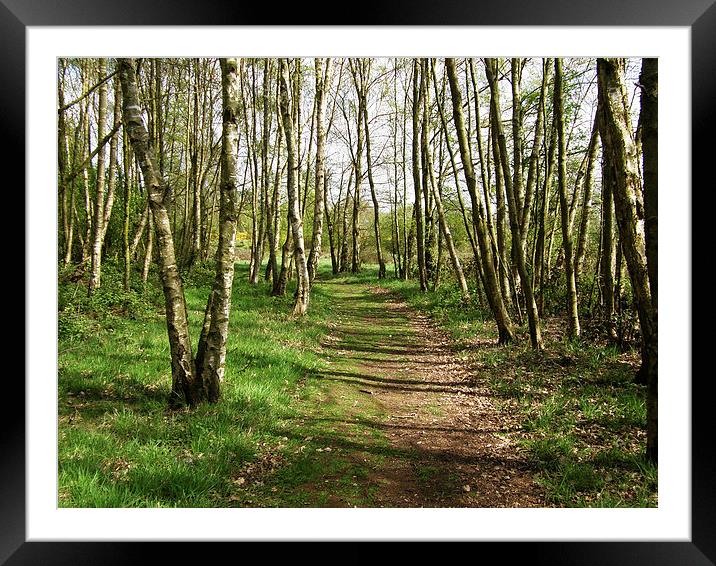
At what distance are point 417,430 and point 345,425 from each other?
2.43ft

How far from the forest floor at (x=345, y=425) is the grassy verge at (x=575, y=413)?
0.02 m

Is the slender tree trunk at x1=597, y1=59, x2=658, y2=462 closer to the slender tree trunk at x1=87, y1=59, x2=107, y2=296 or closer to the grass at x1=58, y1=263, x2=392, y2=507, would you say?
the grass at x1=58, y1=263, x2=392, y2=507

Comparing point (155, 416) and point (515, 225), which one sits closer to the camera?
point (155, 416)

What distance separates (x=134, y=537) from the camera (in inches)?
107

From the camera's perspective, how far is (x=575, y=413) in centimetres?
460

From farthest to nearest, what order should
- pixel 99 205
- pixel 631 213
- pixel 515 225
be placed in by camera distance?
pixel 99 205
pixel 515 225
pixel 631 213

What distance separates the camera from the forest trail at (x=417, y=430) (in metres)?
3.43

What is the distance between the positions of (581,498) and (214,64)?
16735mm

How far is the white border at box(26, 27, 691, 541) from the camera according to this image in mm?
2803

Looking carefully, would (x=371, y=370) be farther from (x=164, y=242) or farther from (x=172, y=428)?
(x=164, y=242)

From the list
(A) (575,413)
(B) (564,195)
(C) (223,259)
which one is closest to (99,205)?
(C) (223,259)
